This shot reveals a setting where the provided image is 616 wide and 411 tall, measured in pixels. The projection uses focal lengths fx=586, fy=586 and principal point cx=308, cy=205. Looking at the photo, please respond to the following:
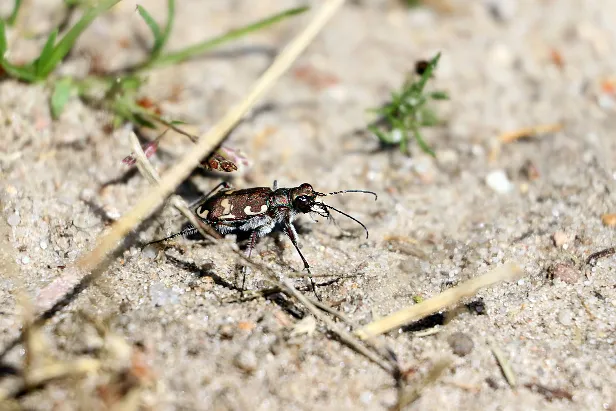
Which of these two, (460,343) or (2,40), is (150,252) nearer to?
(2,40)

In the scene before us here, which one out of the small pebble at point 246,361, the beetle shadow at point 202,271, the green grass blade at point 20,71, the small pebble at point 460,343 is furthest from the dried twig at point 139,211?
the small pebble at point 460,343

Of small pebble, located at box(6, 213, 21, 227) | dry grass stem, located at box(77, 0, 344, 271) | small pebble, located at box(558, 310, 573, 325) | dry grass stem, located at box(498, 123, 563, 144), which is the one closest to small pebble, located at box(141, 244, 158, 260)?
dry grass stem, located at box(77, 0, 344, 271)

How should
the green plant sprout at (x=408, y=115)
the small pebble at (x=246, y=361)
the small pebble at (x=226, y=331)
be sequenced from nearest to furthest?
A: the small pebble at (x=246, y=361) → the small pebble at (x=226, y=331) → the green plant sprout at (x=408, y=115)

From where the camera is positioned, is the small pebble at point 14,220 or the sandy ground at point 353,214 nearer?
the sandy ground at point 353,214

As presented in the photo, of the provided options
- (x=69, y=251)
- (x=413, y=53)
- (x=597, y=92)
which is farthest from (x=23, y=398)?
(x=597, y=92)

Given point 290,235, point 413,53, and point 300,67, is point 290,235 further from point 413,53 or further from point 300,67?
point 413,53

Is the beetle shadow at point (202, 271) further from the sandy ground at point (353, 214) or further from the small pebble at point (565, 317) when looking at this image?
the small pebble at point (565, 317)

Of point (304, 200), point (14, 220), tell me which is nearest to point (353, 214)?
point (304, 200)
